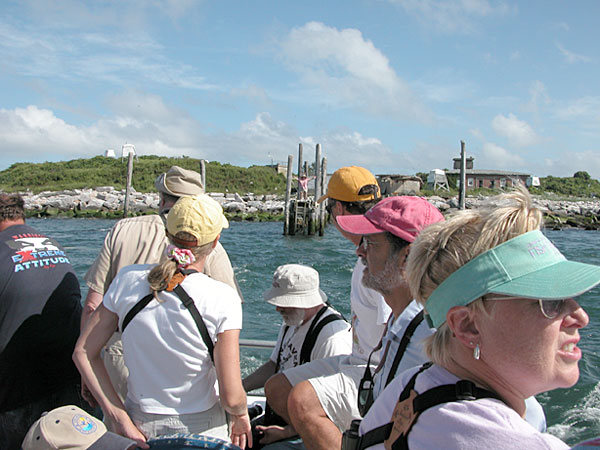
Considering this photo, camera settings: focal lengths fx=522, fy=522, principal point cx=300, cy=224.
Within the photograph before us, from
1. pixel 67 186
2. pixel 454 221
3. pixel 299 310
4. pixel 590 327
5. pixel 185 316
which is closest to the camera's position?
pixel 454 221

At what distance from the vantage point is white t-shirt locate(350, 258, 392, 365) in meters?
2.59

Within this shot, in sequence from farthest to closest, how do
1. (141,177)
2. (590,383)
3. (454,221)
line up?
1. (141,177)
2. (590,383)
3. (454,221)

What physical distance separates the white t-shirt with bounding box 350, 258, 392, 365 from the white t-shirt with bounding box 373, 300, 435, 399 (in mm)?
498

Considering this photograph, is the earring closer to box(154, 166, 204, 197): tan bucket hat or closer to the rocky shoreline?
box(154, 166, 204, 197): tan bucket hat

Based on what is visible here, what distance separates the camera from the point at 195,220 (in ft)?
7.35

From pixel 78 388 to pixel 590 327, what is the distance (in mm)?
9591

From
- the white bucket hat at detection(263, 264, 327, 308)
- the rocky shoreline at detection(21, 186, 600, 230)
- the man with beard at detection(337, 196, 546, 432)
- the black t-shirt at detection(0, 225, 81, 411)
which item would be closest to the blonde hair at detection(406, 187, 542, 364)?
the man with beard at detection(337, 196, 546, 432)

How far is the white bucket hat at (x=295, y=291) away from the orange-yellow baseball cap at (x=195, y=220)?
2.81ft

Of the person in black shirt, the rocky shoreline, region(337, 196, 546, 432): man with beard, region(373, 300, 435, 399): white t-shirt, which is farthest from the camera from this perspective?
the rocky shoreline

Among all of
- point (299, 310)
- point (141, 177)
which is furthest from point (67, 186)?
point (299, 310)

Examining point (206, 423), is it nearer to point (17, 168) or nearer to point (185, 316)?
point (185, 316)

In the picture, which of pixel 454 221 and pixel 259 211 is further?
pixel 259 211

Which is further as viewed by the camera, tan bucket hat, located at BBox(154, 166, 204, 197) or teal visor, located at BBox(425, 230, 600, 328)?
tan bucket hat, located at BBox(154, 166, 204, 197)

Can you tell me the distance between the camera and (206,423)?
2.25m
